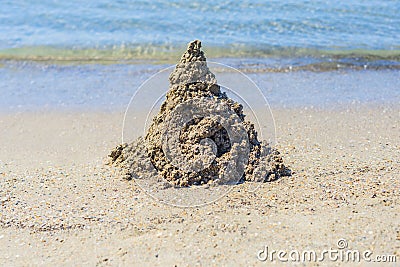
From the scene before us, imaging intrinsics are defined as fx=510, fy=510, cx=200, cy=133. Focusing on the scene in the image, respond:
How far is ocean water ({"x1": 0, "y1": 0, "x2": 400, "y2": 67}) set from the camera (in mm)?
7723

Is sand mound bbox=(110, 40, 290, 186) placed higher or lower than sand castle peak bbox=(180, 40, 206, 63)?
lower

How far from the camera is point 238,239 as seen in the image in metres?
2.91

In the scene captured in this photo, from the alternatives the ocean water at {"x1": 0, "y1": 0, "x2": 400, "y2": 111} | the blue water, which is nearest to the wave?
the ocean water at {"x1": 0, "y1": 0, "x2": 400, "y2": 111}

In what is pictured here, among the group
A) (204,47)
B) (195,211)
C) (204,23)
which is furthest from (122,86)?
(195,211)

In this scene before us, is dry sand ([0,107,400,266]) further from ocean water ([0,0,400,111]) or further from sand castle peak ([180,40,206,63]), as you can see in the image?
ocean water ([0,0,400,111])

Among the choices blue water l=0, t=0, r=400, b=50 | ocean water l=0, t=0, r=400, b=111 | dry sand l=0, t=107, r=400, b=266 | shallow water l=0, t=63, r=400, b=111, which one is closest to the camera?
dry sand l=0, t=107, r=400, b=266

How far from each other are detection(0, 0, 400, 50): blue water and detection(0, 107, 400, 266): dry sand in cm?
391

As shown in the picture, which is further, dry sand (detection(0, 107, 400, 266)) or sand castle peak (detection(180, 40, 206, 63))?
sand castle peak (detection(180, 40, 206, 63))

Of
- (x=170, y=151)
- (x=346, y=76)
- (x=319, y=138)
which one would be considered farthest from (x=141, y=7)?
(x=170, y=151)

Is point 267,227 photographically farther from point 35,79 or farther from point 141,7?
point 141,7

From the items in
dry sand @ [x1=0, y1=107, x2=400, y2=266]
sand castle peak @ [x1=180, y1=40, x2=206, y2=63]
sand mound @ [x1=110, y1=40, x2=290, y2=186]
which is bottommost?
dry sand @ [x1=0, y1=107, x2=400, y2=266]

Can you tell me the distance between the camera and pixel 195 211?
10.6ft

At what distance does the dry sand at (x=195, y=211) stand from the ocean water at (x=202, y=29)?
11.2 ft

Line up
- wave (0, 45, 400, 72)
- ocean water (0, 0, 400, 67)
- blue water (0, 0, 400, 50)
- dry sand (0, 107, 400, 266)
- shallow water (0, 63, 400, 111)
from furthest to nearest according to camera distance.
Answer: blue water (0, 0, 400, 50)
ocean water (0, 0, 400, 67)
wave (0, 45, 400, 72)
shallow water (0, 63, 400, 111)
dry sand (0, 107, 400, 266)
